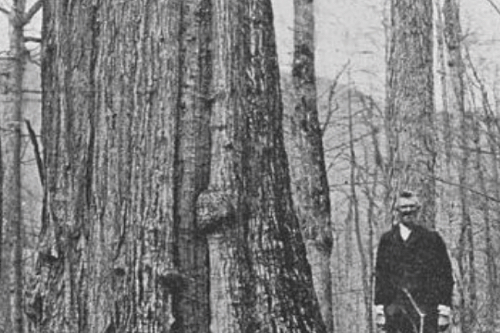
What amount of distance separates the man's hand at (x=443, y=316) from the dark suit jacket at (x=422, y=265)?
0.19ft

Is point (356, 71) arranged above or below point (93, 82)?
above

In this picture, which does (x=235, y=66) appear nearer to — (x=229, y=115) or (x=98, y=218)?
(x=229, y=115)

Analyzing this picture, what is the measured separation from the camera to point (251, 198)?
368cm

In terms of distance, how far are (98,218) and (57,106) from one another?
1.63 feet

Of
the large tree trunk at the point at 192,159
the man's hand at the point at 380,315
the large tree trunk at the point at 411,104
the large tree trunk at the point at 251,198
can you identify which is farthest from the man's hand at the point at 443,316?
the large tree trunk at the point at 192,159

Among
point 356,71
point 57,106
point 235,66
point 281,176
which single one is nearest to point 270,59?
point 235,66

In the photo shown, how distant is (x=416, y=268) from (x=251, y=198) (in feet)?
13.7

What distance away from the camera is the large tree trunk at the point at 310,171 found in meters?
10.7

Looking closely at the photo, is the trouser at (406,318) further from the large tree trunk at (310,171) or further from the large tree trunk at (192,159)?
the large tree trunk at (192,159)

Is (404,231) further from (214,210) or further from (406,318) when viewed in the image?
(214,210)

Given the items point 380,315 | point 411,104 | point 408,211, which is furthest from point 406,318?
point 411,104

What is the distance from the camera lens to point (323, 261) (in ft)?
35.1

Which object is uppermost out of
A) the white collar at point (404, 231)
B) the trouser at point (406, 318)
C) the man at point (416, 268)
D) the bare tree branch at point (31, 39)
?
the bare tree branch at point (31, 39)

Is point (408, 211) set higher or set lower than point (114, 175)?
higher
